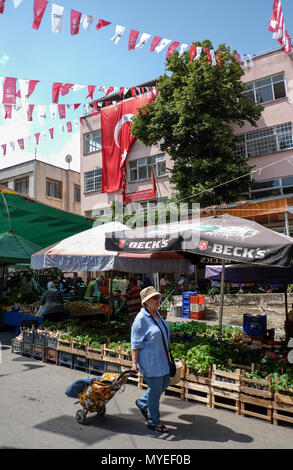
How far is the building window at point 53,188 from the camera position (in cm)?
3628

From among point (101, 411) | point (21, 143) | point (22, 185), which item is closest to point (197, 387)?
point (101, 411)

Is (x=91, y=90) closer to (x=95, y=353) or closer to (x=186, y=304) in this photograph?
(x=186, y=304)

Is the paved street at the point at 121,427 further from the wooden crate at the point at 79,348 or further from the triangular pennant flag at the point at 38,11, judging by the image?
the triangular pennant flag at the point at 38,11

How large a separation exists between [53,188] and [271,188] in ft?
77.6

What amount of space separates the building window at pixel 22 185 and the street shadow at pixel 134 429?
34203 mm

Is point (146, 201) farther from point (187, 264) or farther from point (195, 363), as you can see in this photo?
point (195, 363)

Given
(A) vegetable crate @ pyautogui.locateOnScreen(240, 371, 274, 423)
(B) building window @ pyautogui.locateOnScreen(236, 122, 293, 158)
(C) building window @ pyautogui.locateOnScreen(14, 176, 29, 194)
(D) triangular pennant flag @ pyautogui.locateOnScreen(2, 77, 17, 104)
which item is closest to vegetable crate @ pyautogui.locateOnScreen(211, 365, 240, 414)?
(A) vegetable crate @ pyautogui.locateOnScreen(240, 371, 274, 423)

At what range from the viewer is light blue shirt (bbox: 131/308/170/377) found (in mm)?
4422

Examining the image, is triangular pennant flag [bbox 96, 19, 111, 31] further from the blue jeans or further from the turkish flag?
the turkish flag

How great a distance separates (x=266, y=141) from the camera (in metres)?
22.1

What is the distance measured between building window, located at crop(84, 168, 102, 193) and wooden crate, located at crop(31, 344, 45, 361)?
2218 cm

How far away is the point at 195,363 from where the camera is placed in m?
5.56
